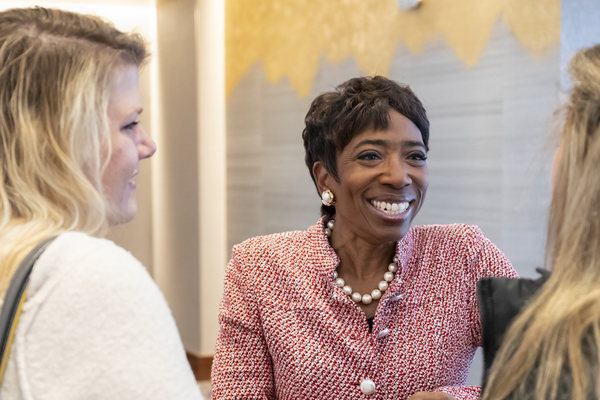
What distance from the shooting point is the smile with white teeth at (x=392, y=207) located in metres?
1.63

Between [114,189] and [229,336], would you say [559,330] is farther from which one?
[229,336]

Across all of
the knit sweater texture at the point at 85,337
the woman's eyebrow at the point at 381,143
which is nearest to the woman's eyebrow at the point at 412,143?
the woman's eyebrow at the point at 381,143

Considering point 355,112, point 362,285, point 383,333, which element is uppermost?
point 355,112

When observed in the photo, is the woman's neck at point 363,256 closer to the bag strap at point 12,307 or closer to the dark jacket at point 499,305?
the dark jacket at point 499,305

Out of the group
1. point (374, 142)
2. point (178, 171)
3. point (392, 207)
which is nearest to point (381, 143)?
point (374, 142)

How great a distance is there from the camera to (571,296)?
0.85 metres

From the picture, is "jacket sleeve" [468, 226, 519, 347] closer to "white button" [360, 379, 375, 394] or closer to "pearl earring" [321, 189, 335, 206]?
"white button" [360, 379, 375, 394]

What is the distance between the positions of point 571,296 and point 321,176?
3.34 feet

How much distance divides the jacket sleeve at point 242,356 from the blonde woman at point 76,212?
0.66m

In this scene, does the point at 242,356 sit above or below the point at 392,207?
below

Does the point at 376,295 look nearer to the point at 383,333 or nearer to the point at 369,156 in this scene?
the point at 383,333

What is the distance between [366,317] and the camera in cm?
159

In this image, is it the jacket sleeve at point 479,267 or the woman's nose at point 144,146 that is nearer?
the woman's nose at point 144,146

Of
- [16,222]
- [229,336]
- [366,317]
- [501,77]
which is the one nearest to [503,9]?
[501,77]
